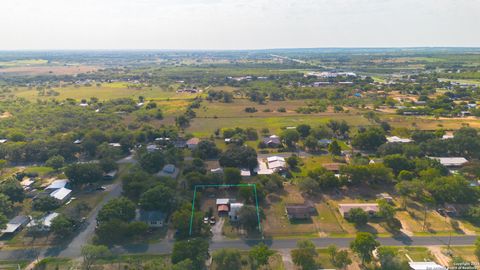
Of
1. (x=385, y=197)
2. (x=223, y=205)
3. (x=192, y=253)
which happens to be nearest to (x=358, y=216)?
(x=385, y=197)

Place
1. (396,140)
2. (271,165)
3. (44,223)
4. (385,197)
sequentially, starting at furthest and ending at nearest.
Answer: (396,140) < (271,165) < (385,197) < (44,223)

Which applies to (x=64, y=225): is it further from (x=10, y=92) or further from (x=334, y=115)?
(x=10, y=92)

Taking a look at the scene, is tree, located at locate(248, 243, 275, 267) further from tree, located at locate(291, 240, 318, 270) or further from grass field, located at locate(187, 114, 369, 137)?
grass field, located at locate(187, 114, 369, 137)

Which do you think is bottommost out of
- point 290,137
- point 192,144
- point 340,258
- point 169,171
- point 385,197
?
point 385,197

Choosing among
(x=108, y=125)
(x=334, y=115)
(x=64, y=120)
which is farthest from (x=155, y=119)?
(x=334, y=115)

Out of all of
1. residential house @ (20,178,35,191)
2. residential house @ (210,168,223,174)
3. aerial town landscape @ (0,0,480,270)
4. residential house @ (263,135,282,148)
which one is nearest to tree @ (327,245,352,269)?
aerial town landscape @ (0,0,480,270)

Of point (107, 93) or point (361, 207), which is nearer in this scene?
point (361, 207)

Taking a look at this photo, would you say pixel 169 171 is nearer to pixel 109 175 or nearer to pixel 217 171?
pixel 217 171
